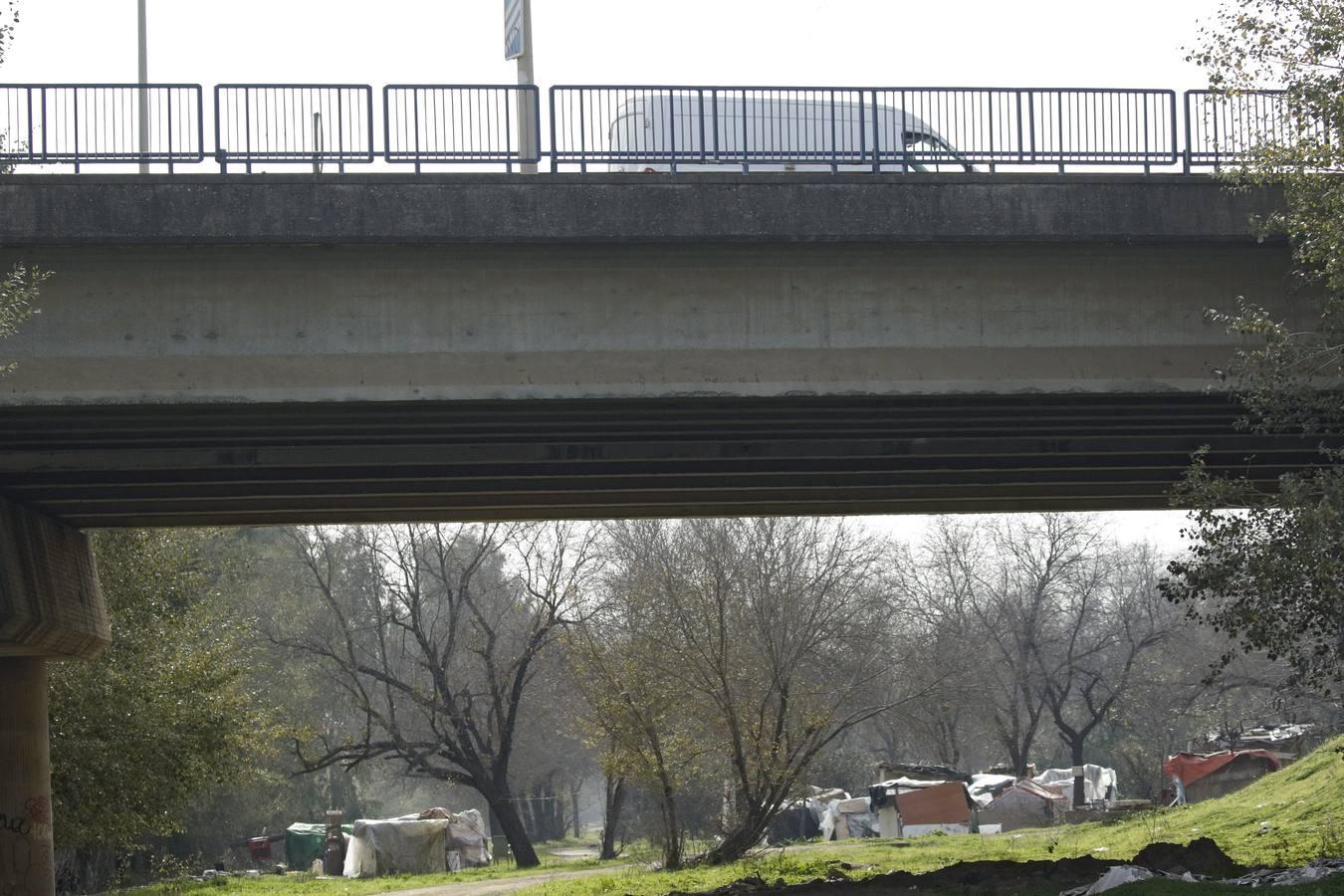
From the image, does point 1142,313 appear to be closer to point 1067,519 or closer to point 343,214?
point 343,214

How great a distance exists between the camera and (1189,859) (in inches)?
674

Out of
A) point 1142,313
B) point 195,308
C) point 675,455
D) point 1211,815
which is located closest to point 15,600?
point 195,308

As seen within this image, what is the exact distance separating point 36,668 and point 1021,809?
31.6m

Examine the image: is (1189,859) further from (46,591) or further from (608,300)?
(46,591)

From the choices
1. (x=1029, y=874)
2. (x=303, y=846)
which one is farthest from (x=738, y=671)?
(x=303, y=846)

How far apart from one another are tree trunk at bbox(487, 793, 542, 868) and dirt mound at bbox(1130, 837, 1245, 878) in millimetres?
27677

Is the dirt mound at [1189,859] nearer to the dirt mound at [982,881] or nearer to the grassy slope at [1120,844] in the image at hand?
the dirt mound at [982,881]

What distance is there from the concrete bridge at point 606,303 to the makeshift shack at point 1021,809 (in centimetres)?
2981

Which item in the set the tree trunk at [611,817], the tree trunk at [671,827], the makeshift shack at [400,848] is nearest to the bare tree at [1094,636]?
the tree trunk at [611,817]

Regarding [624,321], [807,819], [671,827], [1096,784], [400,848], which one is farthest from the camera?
[1096,784]

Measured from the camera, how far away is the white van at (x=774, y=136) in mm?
15797

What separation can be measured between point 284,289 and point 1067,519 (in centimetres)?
A: 5155

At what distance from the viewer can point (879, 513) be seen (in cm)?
2417

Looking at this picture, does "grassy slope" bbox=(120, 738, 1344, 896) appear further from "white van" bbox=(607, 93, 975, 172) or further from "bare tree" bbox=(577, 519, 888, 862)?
"white van" bbox=(607, 93, 975, 172)
